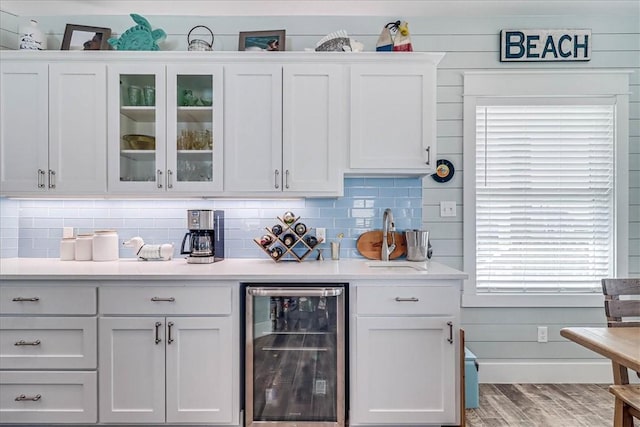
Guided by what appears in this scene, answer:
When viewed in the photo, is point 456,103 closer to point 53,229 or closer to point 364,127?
point 364,127

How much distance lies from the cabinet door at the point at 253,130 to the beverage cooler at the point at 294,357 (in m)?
0.71

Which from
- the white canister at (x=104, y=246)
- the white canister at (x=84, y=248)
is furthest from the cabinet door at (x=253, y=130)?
Result: the white canister at (x=84, y=248)

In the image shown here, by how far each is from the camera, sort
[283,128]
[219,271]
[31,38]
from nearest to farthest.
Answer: [219,271], [283,128], [31,38]

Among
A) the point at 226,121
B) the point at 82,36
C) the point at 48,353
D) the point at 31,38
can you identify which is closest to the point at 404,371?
the point at 226,121

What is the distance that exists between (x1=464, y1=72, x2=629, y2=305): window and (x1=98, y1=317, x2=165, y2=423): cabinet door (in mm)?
A: 2140

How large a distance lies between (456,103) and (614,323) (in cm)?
173

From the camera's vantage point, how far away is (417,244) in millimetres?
2637

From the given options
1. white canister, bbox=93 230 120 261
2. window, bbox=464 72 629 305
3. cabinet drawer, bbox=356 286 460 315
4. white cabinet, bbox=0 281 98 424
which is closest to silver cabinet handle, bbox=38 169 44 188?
white canister, bbox=93 230 120 261

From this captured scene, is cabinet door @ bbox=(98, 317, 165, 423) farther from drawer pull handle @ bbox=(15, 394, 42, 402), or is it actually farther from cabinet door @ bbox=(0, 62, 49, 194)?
cabinet door @ bbox=(0, 62, 49, 194)

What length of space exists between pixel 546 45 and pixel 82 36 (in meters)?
3.28

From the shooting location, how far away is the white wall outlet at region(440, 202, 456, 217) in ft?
9.25

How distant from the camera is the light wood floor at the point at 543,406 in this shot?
2326mm

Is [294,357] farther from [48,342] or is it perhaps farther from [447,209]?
[447,209]

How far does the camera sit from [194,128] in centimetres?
248
